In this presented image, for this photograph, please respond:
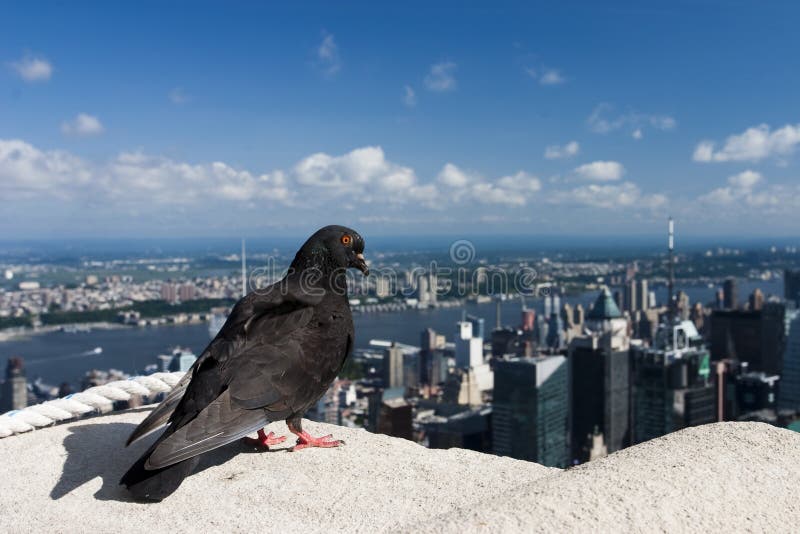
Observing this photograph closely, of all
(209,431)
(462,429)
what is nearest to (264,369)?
(209,431)

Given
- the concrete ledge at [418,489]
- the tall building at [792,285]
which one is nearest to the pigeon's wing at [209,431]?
the concrete ledge at [418,489]

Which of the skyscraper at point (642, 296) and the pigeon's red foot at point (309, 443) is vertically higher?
the pigeon's red foot at point (309, 443)

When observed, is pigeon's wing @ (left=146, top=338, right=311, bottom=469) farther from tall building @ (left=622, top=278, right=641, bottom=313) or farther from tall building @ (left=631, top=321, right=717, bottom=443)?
tall building @ (left=622, top=278, right=641, bottom=313)

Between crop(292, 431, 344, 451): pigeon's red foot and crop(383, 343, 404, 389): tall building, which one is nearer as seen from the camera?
crop(292, 431, 344, 451): pigeon's red foot

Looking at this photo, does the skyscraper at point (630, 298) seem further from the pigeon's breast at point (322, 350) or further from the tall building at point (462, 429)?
the pigeon's breast at point (322, 350)

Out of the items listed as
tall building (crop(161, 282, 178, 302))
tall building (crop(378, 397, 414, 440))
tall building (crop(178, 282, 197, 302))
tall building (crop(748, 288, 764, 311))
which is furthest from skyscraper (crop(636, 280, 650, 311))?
tall building (crop(378, 397, 414, 440))

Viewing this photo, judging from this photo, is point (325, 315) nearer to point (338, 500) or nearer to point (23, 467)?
point (338, 500)

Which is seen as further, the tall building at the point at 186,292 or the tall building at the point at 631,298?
the tall building at the point at 631,298

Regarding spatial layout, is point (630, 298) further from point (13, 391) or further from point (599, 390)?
point (13, 391)
